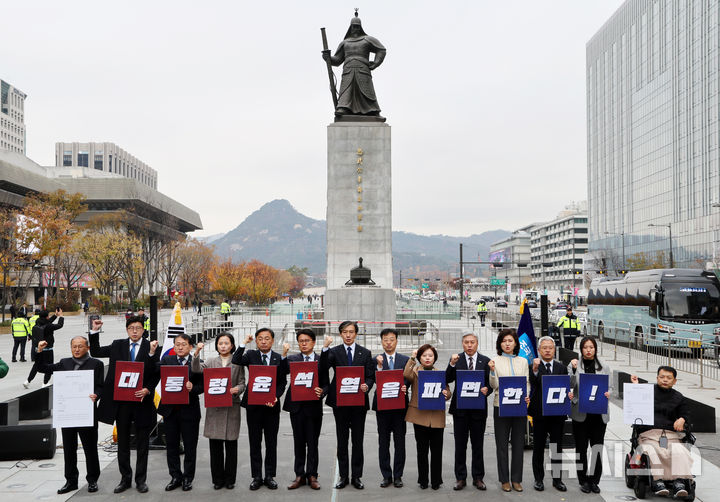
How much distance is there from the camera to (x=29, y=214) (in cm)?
4441

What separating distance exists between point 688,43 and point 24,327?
97260mm

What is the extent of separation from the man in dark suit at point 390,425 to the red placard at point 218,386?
71.7 inches

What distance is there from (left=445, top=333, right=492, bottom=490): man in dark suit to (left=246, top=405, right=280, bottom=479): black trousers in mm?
2256

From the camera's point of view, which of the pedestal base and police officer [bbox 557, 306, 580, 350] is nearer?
police officer [bbox 557, 306, 580, 350]

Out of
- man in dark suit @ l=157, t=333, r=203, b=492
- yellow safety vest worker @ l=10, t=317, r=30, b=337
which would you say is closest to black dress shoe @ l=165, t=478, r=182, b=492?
man in dark suit @ l=157, t=333, r=203, b=492

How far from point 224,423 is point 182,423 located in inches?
22.1

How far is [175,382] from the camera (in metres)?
7.64

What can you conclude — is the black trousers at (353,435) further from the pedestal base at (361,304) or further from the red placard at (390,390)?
the pedestal base at (361,304)

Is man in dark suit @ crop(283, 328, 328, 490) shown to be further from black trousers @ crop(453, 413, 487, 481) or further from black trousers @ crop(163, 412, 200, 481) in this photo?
black trousers @ crop(453, 413, 487, 481)

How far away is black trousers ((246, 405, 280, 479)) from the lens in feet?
25.5

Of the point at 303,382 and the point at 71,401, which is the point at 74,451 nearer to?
the point at 71,401

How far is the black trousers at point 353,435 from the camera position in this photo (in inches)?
306

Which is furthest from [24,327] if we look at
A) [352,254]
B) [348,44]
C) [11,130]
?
[11,130]

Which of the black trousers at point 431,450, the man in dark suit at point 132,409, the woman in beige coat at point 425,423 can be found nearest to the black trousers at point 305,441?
the woman in beige coat at point 425,423
